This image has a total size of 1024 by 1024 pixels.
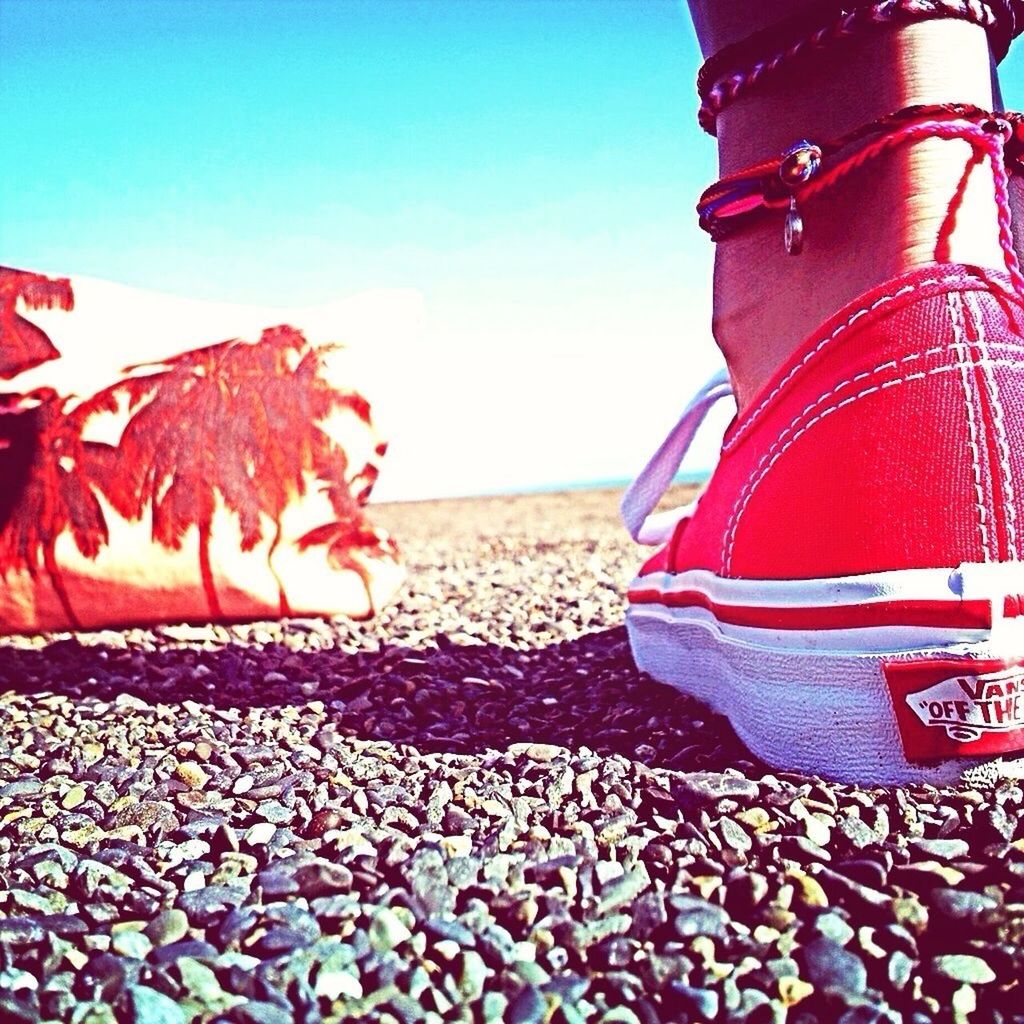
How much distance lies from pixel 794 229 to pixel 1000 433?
407 mm

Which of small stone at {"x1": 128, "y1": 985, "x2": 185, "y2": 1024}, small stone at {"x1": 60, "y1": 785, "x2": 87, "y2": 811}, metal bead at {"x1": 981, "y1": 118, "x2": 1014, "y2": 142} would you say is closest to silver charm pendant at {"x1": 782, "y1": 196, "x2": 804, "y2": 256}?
metal bead at {"x1": 981, "y1": 118, "x2": 1014, "y2": 142}

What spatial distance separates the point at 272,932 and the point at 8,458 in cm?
207

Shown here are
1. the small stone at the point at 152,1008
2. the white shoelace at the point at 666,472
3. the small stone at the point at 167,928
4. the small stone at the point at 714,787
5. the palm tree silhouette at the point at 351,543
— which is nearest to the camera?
the small stone at the point at 152,1008

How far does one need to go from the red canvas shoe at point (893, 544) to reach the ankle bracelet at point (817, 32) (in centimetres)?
34

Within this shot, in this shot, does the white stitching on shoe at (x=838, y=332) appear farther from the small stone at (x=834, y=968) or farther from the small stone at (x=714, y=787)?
the small stone at (x=834, y=968)

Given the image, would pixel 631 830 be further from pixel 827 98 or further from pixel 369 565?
pixel 369 565

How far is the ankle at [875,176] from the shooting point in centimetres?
113

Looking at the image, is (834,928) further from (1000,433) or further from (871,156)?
(871,156)

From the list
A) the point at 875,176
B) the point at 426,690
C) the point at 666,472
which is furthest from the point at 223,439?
the point at 875,176

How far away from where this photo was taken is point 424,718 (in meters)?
1.54

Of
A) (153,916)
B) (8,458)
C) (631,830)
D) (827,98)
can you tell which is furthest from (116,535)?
(827,98)

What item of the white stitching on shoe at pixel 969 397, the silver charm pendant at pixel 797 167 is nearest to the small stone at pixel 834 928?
the white stitching on shoe at pixel 969 397

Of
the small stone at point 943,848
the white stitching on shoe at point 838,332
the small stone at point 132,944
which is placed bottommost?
the small stone at point 132,944

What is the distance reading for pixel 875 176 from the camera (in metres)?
1.15
